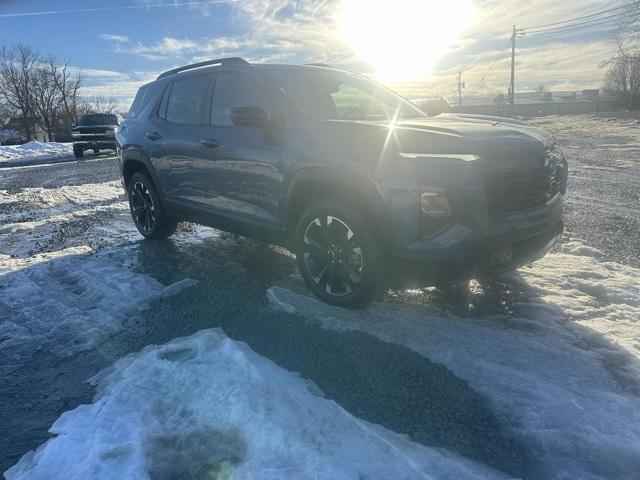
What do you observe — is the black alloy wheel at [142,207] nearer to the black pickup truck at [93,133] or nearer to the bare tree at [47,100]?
the black pickup truck at [93,133]

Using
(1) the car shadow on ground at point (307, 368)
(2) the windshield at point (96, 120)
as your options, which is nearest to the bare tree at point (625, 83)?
(2) the windshield at point (96, 120)

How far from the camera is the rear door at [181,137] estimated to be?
4738mm

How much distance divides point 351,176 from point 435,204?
647mm

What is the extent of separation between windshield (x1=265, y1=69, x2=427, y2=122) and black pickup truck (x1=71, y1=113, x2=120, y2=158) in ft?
59.5

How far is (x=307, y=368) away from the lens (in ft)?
9.75

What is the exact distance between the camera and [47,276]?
187 inches

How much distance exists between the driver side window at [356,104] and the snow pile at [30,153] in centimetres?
2138

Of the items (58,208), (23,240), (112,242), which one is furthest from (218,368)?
(58,208)

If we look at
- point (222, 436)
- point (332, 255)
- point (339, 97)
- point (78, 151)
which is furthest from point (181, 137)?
point (78, 151)

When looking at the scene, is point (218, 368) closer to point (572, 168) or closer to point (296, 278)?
point (296, 278)

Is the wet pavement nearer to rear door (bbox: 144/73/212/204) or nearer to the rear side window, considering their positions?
rear door (bbox: 144/73/212/204)

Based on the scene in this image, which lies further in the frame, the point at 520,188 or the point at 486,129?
the point at 486,129

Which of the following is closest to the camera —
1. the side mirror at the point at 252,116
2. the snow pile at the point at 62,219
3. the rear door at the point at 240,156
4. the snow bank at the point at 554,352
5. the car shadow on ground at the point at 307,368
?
the snow bank at the point at 554,352

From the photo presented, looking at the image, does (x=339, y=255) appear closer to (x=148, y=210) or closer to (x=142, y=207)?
(x=148, y=210)
